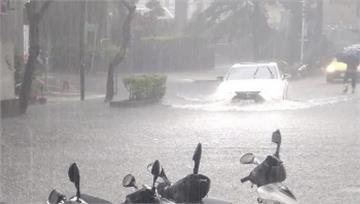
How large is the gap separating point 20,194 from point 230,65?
6570mm

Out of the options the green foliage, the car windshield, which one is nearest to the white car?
the car windshield

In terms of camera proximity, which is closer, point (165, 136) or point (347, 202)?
point (347, 202)

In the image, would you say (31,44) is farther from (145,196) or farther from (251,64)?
(145,196)

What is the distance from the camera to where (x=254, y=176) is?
3215 millimetres

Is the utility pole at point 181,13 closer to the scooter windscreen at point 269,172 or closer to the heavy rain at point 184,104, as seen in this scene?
the heavy rain at point 184,104

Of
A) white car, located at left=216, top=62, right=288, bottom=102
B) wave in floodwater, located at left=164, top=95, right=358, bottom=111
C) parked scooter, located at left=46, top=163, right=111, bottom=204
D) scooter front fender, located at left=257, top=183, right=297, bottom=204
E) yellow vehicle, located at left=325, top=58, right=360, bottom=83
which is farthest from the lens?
wave in floodwater, located at left=164, top=95, right=358, bottom=111

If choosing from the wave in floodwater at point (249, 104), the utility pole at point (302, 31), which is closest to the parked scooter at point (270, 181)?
the utility pole at point (302, 31)

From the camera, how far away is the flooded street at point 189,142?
6.03 meters

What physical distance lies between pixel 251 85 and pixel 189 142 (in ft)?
17.0

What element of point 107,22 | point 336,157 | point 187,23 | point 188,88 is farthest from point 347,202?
point 107,22

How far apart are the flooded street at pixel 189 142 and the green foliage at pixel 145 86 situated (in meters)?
0.49

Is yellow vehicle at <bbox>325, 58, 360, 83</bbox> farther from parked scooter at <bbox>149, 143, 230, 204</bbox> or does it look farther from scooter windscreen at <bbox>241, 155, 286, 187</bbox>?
parked scooter at <bbox>149, 143, 230, 204</bbox>

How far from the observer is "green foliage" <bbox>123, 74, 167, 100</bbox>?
14609mm

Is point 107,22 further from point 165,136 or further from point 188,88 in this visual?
point 165,136
